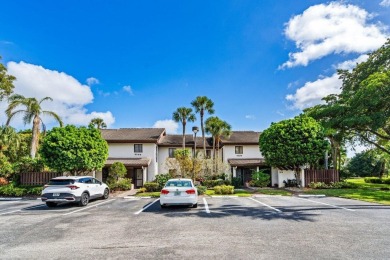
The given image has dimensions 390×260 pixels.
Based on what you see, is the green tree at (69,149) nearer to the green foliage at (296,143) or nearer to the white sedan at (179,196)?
the white sedan at (179,196)

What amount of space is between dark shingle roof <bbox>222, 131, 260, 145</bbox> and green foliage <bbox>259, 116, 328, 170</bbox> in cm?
732

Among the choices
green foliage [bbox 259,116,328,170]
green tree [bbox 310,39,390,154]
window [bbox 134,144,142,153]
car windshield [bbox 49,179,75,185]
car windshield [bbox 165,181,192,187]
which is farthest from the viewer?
window [bbox 134,144,142,153]

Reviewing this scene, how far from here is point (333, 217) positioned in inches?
399

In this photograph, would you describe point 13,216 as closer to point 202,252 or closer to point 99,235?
point 99,235

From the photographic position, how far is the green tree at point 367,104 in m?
20.8

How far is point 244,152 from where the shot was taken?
3061 centimetres

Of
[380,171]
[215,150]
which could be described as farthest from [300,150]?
[380,171]

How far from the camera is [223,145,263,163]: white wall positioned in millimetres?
30422

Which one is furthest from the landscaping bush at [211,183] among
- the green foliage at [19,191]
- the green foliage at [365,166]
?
the green foliage at [365,166]

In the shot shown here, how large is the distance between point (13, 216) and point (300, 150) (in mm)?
20100

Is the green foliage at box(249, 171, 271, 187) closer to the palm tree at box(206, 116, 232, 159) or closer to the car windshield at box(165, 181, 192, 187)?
the palm tree at box(206, 116, 232, 159)

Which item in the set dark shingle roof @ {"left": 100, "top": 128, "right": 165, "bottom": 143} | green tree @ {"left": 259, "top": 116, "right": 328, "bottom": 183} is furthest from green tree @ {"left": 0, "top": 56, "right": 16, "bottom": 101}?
green tree @ {"left": 259, "top": 116, "right": 328, "bottom": 183}

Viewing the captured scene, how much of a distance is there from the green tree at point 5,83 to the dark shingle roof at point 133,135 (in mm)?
10210

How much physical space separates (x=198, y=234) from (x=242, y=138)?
24801 mm
